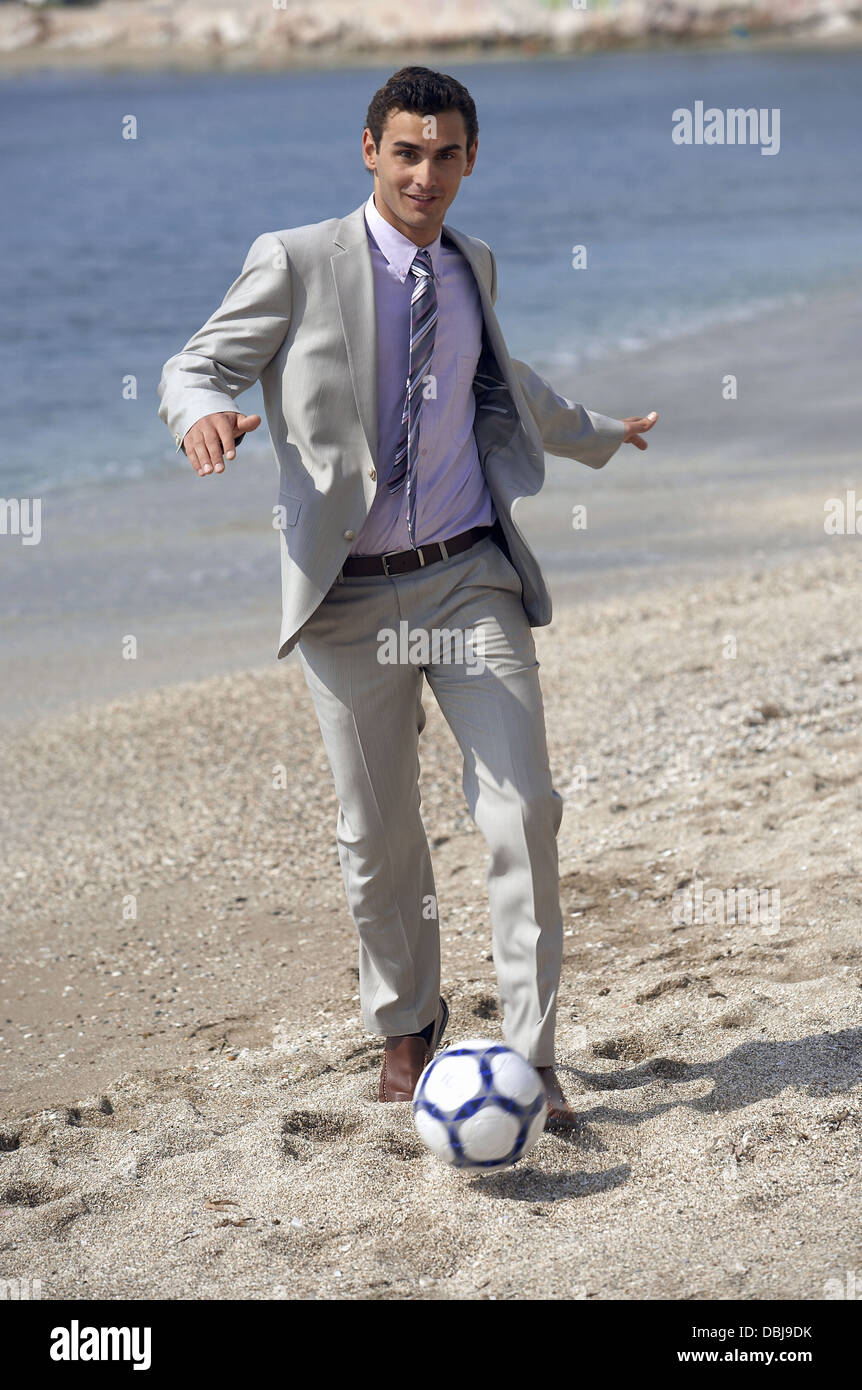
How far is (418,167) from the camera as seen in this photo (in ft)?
10.9

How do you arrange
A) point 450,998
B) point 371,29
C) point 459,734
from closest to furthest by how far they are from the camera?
point 459,734 < point 450,998 < point 371,29

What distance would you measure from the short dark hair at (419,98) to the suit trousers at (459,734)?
37.0 inches

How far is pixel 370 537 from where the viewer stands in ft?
11.3

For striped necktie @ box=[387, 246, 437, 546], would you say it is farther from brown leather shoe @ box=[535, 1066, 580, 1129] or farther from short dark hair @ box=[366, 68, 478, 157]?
brown leather shoe @ box=[535, 1066, 580, 1129]

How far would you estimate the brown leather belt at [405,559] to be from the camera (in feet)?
11.3

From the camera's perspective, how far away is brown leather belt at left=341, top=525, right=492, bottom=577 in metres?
3.46

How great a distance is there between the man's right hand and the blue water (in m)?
9.46

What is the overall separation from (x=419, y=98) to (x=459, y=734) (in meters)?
1.39

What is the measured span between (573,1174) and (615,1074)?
51cm

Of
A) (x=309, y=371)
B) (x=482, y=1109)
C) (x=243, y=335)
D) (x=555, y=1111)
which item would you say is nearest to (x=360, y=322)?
(x=309, y=371)

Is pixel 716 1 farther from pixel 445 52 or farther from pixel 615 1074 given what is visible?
pixel 615 1074

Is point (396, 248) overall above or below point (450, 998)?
above

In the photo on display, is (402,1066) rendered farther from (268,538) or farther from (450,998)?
(268,538)

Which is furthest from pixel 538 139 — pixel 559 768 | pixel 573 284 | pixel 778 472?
pixel 559 768
